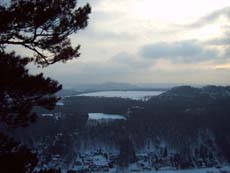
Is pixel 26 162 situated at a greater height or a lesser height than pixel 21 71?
lesser

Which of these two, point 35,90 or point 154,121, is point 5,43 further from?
point 154,121

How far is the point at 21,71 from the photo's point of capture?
8359 millimetres

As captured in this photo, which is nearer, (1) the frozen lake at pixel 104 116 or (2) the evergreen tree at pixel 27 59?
(2) the evergreen tree at pixel 27 59

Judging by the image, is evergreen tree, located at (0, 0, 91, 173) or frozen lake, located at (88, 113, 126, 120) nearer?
evergreen tree, located at (0, 0, 91, 173)

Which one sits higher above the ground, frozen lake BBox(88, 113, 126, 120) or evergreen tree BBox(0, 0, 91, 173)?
evergreen tree BBox(0, 0, 91, 173)

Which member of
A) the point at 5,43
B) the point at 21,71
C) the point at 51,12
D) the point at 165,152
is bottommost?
the point at 165,152

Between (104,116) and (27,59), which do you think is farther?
(104,116)

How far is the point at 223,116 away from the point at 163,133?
1470 centimetres

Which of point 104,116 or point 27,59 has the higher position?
point 27,59

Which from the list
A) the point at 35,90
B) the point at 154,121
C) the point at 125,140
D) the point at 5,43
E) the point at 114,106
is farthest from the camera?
the point at 114,106

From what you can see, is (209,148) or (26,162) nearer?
(26,162)

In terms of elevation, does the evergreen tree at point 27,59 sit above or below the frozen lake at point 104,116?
above

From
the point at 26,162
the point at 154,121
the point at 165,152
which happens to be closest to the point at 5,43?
the point at 26,162

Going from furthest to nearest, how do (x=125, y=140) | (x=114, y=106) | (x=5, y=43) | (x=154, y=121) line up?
(x=114, y=106) → (x=154, y=121) → (x=125, y=140) → (x=5, y=43)
